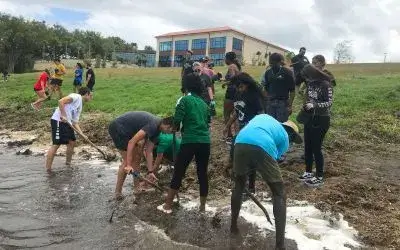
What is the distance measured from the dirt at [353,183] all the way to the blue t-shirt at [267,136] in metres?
1.64

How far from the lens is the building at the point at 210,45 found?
267ft

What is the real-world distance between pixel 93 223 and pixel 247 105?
103 inches

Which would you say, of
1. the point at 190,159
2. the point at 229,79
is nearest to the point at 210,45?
the point at 229,79

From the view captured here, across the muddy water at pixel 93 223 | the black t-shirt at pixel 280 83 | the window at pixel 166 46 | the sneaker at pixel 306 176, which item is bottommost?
the muddy water at pixel 93 223

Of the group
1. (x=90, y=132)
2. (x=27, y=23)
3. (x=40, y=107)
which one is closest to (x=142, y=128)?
(x=90, y=132)

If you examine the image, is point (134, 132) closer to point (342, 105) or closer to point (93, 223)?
point (93, 223)

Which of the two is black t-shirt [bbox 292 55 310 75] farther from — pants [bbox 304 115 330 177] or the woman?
pants [bbox 304 115 330 177]

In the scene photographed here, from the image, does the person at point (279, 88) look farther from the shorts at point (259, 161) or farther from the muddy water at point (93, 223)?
the shorts at point (259, 161)

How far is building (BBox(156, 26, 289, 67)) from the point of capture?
267 feet

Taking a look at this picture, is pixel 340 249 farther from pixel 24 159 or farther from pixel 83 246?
pixel 24 159

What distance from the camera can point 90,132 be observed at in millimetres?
13125

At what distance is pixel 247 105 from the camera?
7.01m

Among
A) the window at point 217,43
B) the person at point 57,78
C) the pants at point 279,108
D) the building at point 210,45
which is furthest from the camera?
the window at point 217,43

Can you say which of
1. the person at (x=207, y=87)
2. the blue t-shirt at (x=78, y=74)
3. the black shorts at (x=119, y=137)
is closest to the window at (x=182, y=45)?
the blue t-shirt at (x=78, y=74)
